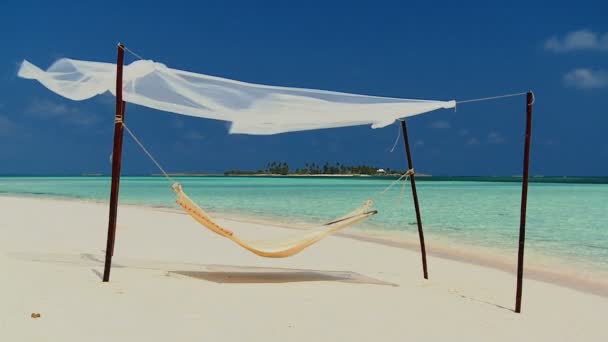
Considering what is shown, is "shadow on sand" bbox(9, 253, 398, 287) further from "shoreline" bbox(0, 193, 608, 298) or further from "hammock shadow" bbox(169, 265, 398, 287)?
"shoreline" bbox(0, 193, 608, 298)

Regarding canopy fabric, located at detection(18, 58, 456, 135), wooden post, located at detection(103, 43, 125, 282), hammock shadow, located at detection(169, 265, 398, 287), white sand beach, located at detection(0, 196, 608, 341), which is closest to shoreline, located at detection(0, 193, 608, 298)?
white sand beach, located at detection(0, 196, 608, 341)

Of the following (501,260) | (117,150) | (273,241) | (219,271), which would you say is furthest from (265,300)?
(501,260)

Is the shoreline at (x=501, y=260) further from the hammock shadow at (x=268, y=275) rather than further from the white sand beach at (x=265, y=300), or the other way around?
the hammock shadow at (x=268, y=275)

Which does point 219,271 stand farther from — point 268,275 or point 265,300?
point 265,300

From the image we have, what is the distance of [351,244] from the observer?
7.28 meters

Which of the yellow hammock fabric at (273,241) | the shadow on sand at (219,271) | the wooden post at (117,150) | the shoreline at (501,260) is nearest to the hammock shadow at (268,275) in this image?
the shadow on sand at (219,271)

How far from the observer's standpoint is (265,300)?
3.56 metres

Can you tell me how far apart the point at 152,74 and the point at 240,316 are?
76.6 inches

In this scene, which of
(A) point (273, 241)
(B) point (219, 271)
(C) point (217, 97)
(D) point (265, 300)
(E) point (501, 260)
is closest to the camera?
(D) point (265, 300)

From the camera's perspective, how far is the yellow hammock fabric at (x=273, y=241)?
12.7 feet

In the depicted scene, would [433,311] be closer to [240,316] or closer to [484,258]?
[240,316]

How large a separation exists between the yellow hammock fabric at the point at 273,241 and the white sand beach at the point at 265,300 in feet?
0.88

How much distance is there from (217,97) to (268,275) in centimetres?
153

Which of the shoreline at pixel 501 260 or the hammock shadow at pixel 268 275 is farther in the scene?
the shoreline at pixel 501 260
